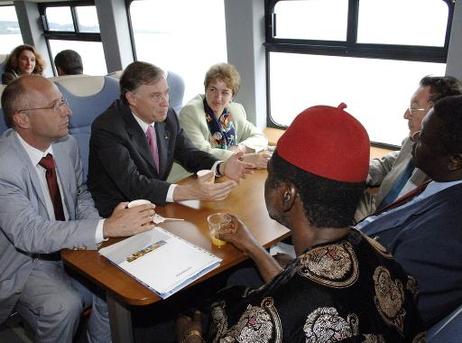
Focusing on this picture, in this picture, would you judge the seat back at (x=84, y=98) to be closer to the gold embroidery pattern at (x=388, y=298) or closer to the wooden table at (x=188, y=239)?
the wooden table at (x=188, y=239)

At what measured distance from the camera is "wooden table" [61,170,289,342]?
134 centimetres

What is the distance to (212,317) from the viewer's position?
1.19 m

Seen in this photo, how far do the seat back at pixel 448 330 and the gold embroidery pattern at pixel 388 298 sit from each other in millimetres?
203

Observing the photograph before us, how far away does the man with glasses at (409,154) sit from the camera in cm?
195

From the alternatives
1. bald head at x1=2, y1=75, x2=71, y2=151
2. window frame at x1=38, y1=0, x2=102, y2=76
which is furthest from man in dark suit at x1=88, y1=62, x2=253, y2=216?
window frame at x1=38, y1=0, x2=102, y2=76

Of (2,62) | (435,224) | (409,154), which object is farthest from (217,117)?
(2,62)

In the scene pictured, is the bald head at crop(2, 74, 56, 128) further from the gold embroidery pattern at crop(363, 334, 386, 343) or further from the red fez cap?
the gold embroidery pattern at crop(363, 334, 386, 343)

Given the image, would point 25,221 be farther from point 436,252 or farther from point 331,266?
point 436,252

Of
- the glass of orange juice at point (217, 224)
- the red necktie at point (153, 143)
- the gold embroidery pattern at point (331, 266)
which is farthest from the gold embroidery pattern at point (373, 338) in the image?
the red necktie at point (153, 143)

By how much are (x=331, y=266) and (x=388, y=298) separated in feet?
0.60

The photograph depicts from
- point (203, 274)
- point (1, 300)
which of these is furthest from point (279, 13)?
point (1, 300)

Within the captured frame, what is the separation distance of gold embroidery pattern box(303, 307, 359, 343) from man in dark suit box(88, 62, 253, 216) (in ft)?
3.66

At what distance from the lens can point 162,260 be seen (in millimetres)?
1442

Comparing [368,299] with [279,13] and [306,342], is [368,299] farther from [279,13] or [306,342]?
[279,13]
